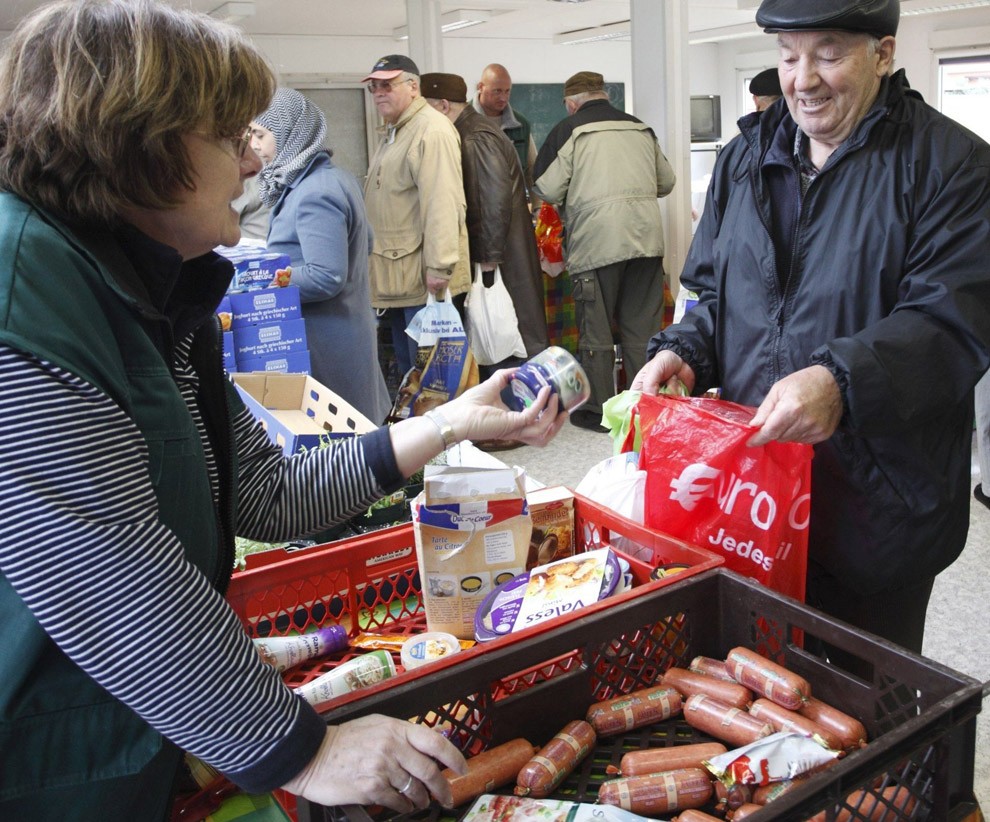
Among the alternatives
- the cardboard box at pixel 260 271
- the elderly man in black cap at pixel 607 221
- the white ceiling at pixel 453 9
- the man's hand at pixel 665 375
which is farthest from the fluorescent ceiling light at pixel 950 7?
the man's hand at pixel 665 375

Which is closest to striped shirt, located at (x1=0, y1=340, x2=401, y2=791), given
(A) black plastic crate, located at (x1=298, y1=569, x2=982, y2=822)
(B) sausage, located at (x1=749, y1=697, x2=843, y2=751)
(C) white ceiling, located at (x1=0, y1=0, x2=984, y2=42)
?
(A) black plastic crate, located at (x1=298, y1=569, x2=982, y2=822)

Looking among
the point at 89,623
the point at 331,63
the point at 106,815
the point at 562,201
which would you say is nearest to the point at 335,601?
the point at 106,815

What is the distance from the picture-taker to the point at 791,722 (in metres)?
1.20

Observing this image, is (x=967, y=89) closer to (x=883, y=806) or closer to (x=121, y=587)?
(x=883, y=806)

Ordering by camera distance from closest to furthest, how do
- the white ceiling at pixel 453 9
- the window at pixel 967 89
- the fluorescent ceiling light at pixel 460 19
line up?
the white ceiling at pixel 453 9
the fluorescent ceiling light at pixel 460 19
the window at pixel 967 89

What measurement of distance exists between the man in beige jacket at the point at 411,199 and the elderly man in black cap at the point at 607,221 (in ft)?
2.19

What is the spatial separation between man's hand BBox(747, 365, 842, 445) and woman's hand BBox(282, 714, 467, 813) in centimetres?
69

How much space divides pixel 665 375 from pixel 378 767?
1.02m

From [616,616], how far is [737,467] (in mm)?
355

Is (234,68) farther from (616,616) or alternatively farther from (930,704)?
(930,704)

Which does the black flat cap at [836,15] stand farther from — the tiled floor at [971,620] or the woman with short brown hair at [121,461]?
the tiled floor at [971,620]

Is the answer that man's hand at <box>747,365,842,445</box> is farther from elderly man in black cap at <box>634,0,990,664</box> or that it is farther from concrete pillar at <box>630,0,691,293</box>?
concrete pillar at <box>630,0,691,293</box>

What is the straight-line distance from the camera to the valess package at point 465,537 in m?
1.53

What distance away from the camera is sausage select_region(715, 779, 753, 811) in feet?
3.73
